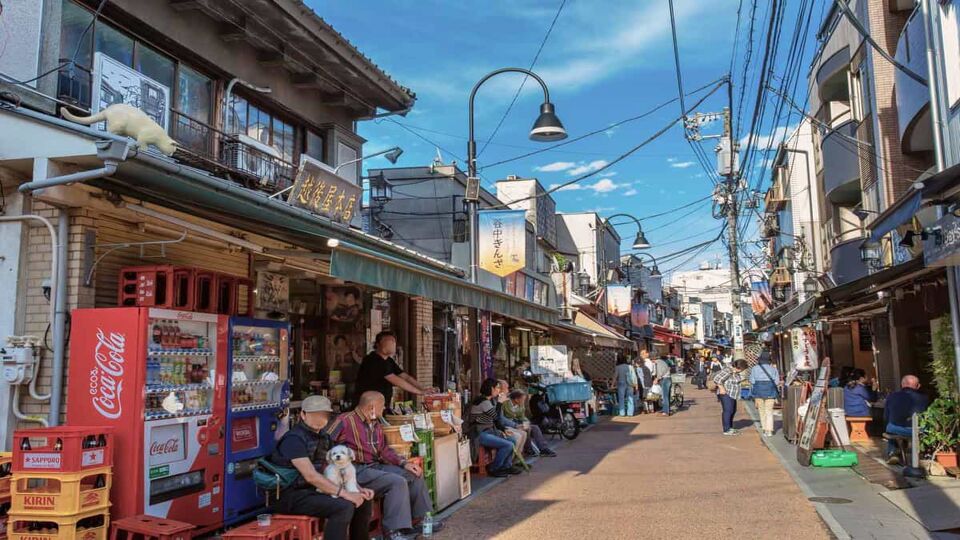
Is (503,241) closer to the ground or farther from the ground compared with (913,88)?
closer to the ground

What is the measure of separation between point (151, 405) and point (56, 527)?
4.16ft

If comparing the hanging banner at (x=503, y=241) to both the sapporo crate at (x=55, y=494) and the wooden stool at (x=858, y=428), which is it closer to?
the wooden stool at (x=858, y=428)

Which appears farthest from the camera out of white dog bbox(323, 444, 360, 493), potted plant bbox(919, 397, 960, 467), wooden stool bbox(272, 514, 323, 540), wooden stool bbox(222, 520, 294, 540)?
potted plant bbox(919, 397, 960, 467)

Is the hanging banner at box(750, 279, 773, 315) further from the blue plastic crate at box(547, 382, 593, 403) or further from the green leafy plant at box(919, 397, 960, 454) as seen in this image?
the green leafy plant at box(919, 397, 960, 454)

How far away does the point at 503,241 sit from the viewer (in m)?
15.5

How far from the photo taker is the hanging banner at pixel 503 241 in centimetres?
1528

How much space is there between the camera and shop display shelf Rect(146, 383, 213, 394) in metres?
6.35

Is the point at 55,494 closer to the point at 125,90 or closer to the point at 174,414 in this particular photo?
the point at 174,414

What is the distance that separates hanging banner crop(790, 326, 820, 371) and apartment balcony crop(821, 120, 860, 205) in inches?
185

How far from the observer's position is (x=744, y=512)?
8312mm

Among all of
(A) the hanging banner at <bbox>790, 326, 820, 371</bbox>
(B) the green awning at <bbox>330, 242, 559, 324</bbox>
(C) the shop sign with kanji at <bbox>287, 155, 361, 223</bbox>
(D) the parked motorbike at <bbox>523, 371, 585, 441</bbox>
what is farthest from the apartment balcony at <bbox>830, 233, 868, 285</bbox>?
(C) the shop sign with kanji at <bbox>287, 155, 361, 223</bbox>

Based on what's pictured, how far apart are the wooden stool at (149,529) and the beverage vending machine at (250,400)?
5.19 ft

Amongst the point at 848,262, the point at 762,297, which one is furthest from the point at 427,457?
the point at 762,297

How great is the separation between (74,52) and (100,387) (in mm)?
4112
